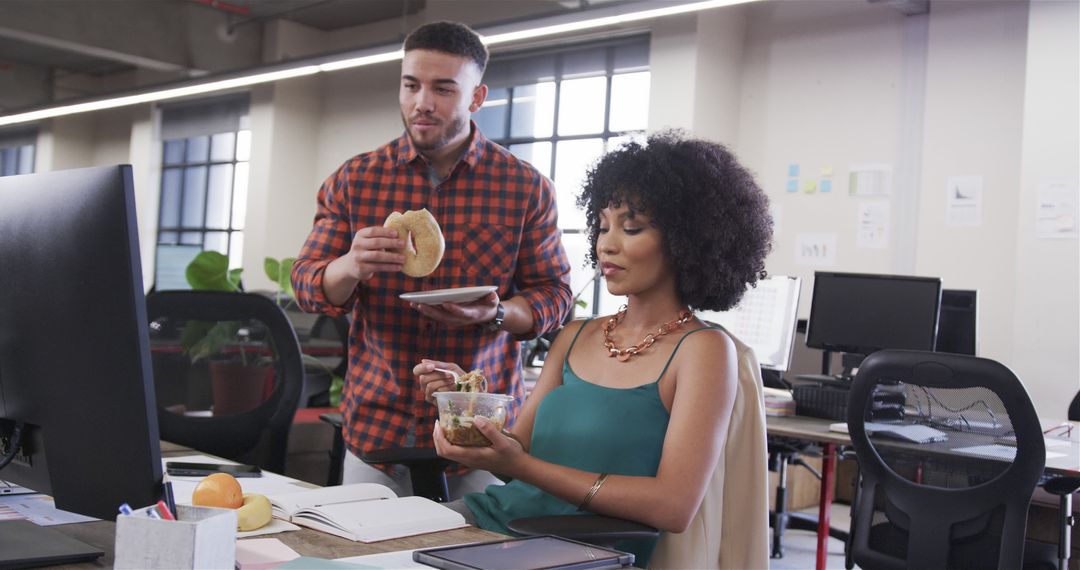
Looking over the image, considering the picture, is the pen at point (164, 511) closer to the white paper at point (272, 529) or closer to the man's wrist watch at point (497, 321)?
the white paper at point (272, 529)

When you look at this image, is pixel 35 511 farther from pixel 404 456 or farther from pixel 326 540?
pixel 404 456

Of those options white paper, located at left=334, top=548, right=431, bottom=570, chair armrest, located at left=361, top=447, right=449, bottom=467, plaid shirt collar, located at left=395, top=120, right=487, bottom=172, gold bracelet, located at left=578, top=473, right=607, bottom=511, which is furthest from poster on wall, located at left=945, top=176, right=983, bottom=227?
white paper, located at left=334, top=548, right=431, bottom=570

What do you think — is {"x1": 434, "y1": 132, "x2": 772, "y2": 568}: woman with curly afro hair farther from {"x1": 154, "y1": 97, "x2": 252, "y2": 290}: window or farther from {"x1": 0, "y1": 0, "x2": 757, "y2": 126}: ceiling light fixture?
{"x1": 154, "y1": 97, "x2": 252, "y2": 290}: window

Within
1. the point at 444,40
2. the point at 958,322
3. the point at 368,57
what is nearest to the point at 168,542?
the point at 444,40

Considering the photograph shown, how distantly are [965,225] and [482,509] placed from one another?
516cm

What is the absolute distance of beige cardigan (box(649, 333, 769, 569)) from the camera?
1652mm

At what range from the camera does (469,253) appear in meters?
2.28

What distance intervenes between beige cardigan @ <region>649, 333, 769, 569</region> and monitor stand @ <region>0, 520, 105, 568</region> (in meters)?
0.88

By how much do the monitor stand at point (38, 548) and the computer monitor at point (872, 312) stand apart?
2.93m

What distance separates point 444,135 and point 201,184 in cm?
1053

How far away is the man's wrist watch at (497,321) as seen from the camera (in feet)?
6.86

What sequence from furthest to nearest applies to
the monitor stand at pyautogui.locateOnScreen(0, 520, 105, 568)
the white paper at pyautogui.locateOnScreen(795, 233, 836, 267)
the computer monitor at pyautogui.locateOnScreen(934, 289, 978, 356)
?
the white paper at pyautogui.locateOnScreen(795, 233, 836, 267) → the computer monitor at pyautogui.locateOnScreen(934, 289, 978, 356) → the monitor stand at pyautogui.locateOnScreen(0, 520, 105, 568)

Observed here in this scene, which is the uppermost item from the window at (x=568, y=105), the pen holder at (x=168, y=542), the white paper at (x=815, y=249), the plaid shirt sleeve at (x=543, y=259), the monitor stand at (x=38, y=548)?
the window at (x=568, y=105)

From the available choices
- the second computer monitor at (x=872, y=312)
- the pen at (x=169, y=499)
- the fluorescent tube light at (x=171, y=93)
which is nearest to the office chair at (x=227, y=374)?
the pen at (x=169, y=499)
